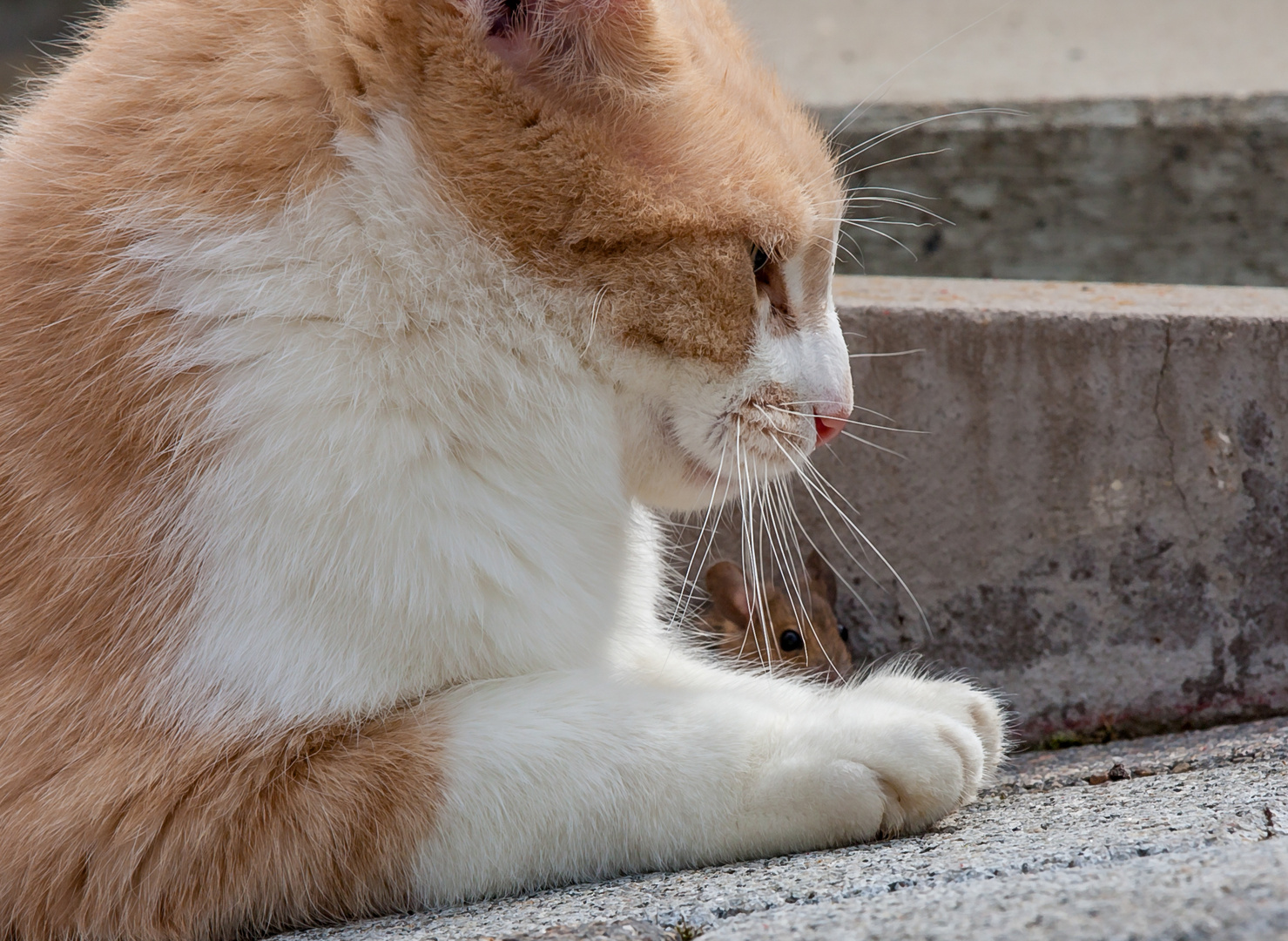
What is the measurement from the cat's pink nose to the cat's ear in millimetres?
480

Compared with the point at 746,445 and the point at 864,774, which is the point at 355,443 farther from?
the point at 864,774

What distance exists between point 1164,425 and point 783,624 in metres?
0.78

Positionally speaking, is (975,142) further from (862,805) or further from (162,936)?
(162,936)

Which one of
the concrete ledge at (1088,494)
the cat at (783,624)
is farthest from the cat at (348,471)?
the concrete ledge at (1088,494)

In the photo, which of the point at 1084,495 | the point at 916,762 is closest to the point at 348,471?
the point at 916,762

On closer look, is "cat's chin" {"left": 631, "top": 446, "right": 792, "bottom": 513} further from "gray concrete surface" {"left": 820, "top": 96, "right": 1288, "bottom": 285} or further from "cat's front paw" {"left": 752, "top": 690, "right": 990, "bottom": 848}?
"gray concrete surface" {"left": 820, "top": 96, "right": 1288, "bottom": 285}

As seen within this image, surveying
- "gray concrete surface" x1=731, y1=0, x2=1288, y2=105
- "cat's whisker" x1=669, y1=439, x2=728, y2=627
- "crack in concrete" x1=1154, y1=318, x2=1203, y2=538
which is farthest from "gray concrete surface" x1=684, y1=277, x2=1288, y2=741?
"gray concrete surface" x1=731, y1=0, x2=1288, y2=105

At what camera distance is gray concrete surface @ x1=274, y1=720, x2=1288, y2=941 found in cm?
97

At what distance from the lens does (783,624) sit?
2344 mm

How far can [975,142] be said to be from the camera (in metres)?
3.45

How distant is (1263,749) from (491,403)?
128 centimetres

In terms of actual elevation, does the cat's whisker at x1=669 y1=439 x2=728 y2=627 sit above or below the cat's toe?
above

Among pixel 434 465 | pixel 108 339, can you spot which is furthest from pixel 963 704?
pixel 108 339

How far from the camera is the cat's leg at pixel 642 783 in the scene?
1398 millimetres
